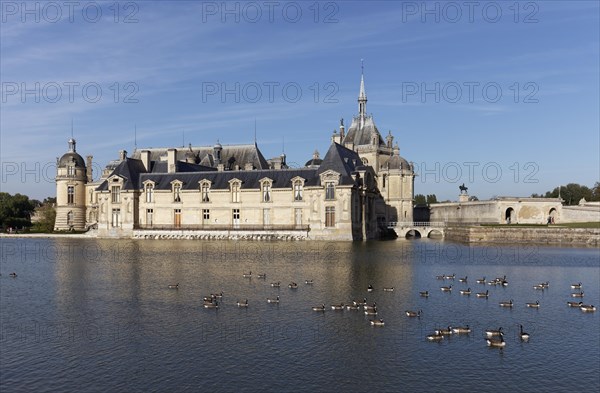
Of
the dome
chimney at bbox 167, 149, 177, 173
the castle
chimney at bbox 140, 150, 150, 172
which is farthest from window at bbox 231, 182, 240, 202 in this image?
the dome

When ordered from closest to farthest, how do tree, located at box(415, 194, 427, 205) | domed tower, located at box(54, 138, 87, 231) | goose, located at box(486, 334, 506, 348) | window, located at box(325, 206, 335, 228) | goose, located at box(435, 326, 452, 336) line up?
goose, located at box(486, 334, 506, 348), goose, located at box(435, 326, 452, 336), window, located at box(325, 206, 335, 228), domed tower, located at box(54, 138, 87, 231), tree, located at box(415, 194, 427, 205)

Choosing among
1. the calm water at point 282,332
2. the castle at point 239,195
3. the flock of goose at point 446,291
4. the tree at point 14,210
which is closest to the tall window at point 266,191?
the castle at point 239,195

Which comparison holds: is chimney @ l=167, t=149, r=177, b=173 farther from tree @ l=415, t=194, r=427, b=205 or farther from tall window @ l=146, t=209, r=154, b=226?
tree @ l=415, t=194, r=427, b=205

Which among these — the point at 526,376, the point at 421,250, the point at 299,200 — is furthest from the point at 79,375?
the point at 299,200

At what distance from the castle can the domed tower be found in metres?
0.15

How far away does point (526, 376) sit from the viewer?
1590 centimetres

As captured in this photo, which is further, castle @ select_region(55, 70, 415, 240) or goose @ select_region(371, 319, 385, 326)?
castle @ select_region(55, 70, 415, 240)

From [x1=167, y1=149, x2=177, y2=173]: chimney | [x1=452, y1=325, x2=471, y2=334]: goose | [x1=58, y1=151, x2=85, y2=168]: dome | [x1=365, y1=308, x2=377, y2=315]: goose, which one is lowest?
[x1=452, y1=325, x2=471, y2=334]: goose

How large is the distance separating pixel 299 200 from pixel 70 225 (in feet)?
130

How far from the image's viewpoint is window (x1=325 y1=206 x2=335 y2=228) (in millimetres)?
62156

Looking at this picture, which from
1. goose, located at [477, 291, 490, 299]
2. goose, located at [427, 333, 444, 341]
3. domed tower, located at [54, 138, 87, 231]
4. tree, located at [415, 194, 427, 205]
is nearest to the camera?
goose, located at [427, 333, 444, 341]

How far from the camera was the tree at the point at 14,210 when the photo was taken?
9056 centimetres

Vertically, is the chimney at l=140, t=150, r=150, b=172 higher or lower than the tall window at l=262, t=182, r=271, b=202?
higher

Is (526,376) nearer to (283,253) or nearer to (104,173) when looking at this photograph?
(283,253)
